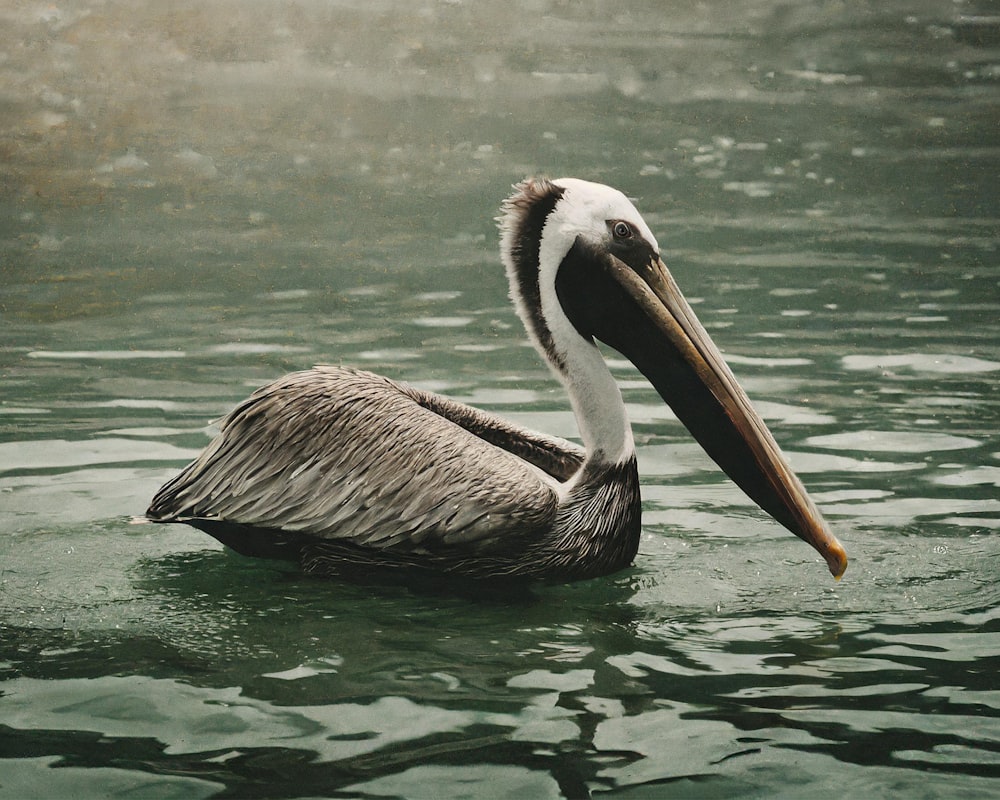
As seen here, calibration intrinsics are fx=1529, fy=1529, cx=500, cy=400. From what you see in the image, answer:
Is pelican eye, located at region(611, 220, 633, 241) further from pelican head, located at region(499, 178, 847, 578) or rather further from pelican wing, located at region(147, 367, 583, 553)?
pelican wing, located at region(147, 367, 583, 553)

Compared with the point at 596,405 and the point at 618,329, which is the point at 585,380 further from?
the point at 618,329

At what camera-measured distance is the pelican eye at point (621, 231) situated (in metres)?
5.29

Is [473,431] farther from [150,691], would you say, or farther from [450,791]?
[450,791]

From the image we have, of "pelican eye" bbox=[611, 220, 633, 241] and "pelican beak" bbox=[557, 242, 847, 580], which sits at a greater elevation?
"pelican eye" bbox=[611, 220, 633, 241]

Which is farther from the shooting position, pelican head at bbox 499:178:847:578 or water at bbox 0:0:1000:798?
pelican head at bbox 499:178:847:578

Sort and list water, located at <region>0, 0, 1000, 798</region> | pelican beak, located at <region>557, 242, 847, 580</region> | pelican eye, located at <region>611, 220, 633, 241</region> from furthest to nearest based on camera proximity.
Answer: pelican eye, located at <region>611, 220, 633, 241</region> → pelican beak, located at <region>557, 242, 847, 580</region> → water, located at <region>0, 0, 1000, 798</region>

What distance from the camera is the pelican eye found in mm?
5293

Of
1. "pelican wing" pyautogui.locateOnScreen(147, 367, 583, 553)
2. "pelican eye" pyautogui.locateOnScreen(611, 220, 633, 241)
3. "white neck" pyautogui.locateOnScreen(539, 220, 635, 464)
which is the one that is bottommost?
"pelican wing" pyautogui.locateOnScreen(147, 367, 583, 553)

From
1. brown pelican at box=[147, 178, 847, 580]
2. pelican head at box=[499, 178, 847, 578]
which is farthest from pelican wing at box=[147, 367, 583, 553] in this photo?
pelican head at box=[499, 178, 847, 578]

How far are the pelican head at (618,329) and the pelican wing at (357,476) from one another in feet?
1.34

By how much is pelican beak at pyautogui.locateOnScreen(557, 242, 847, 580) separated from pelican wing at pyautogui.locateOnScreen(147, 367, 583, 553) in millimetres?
549

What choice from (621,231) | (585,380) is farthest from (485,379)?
(621,231)

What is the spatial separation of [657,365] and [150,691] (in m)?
2.06

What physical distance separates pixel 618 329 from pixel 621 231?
342mm
